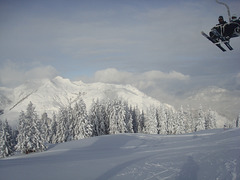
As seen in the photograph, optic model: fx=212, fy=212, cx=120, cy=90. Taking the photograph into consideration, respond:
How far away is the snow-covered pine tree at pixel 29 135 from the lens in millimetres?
37656

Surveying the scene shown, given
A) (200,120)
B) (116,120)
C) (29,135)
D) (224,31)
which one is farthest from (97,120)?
(224,31)

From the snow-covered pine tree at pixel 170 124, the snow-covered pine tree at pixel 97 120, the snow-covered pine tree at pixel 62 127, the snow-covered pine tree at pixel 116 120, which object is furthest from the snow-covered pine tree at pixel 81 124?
the snow-covered pine tree at pixel 170 124

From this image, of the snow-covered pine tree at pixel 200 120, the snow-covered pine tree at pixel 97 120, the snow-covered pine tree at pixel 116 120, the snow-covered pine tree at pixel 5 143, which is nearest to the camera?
the snow-covered pine tree at pixel 5 143

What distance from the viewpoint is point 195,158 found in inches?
601

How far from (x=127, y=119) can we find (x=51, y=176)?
2008 inches

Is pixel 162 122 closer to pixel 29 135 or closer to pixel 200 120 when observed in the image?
pixel 200 120

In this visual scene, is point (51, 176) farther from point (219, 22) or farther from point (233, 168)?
point (219, 22)

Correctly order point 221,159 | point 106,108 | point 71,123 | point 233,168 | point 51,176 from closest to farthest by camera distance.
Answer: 1. point 233,168
2. point 51,176
3. point 221,159
4. point 71,123
5. point 106,108

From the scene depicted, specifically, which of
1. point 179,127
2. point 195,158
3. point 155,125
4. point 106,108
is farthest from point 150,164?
point 179,127

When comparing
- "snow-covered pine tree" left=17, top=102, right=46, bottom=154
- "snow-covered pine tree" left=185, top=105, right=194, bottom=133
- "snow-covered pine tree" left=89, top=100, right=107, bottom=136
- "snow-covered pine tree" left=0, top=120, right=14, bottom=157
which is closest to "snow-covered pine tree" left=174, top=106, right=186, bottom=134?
"snow-covered pine tree" left=185, top=105, right=194, bottom=133

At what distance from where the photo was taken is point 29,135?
3791 centimetres

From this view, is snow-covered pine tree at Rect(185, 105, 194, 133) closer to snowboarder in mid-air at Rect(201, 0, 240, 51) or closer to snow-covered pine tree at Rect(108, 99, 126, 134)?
snow-covered pine tree at Rect(108, 99, 126, 134)

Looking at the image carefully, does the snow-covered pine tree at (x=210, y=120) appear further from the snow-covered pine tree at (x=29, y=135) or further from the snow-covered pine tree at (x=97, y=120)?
the snow-covered pine tree at (x=29, y=135)

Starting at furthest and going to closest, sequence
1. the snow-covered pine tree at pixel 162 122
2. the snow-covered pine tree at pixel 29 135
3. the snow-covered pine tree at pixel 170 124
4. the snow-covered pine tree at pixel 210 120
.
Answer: the snow-covered pine tree at pixel 210 120 < the snow-covered pine tree at pixel 170 124 < the snow-covered pine tree at pixel 162 122 < the snow-covered pine tree at pixel 29 135
